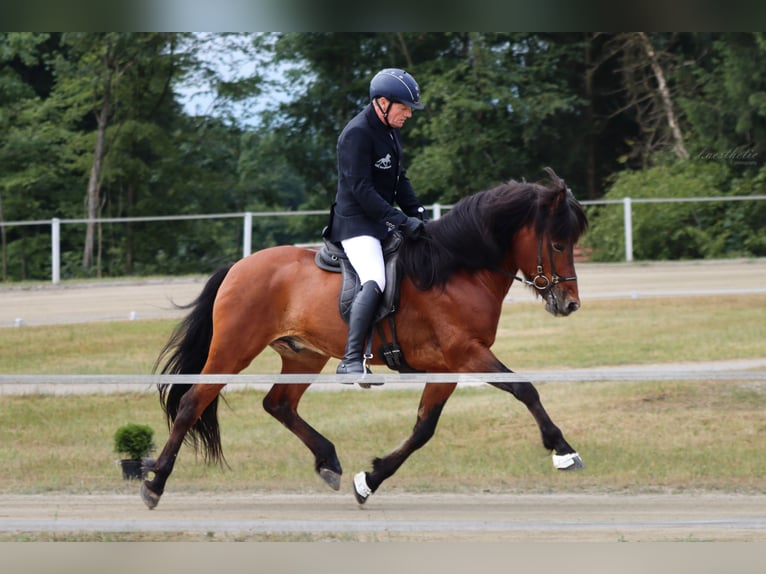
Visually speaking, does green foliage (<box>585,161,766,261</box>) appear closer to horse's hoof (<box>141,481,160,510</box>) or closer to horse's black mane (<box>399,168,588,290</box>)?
horse's black mane (<box>399,168,588,290</box>)

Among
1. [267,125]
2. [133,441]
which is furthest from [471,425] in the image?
[267,125]

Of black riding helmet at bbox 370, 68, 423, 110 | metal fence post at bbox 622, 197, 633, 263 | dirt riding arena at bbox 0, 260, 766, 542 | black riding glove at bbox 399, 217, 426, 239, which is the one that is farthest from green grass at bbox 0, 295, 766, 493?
metal fence post at bbox 622, 197, 633, 263

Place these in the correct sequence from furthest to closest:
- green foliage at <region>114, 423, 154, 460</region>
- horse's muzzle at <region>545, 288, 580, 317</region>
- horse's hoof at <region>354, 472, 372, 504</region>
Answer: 1. green foliage at <region>114, 423, 154, 460</region>
2. horse's hoof at <region>354, 472, 372, 504</region>
3. horse's muzzle at <region>545, 288, 580, 317</region>

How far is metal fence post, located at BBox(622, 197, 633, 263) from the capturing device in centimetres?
1958

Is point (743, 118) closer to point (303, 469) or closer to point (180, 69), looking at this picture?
point (180, 69)

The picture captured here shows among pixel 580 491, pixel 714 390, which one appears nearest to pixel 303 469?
pixel 580 491

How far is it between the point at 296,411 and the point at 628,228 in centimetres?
1362

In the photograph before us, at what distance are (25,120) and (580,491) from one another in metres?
19.9

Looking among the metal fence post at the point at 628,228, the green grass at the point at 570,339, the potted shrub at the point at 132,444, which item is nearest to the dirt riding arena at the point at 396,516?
the potted shrub at the point at 132,444

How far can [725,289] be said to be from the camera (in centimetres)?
1775

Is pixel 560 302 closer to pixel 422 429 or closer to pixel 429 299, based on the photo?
pixel 429 299

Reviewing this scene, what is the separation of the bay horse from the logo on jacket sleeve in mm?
482

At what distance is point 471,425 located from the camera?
418 inches
